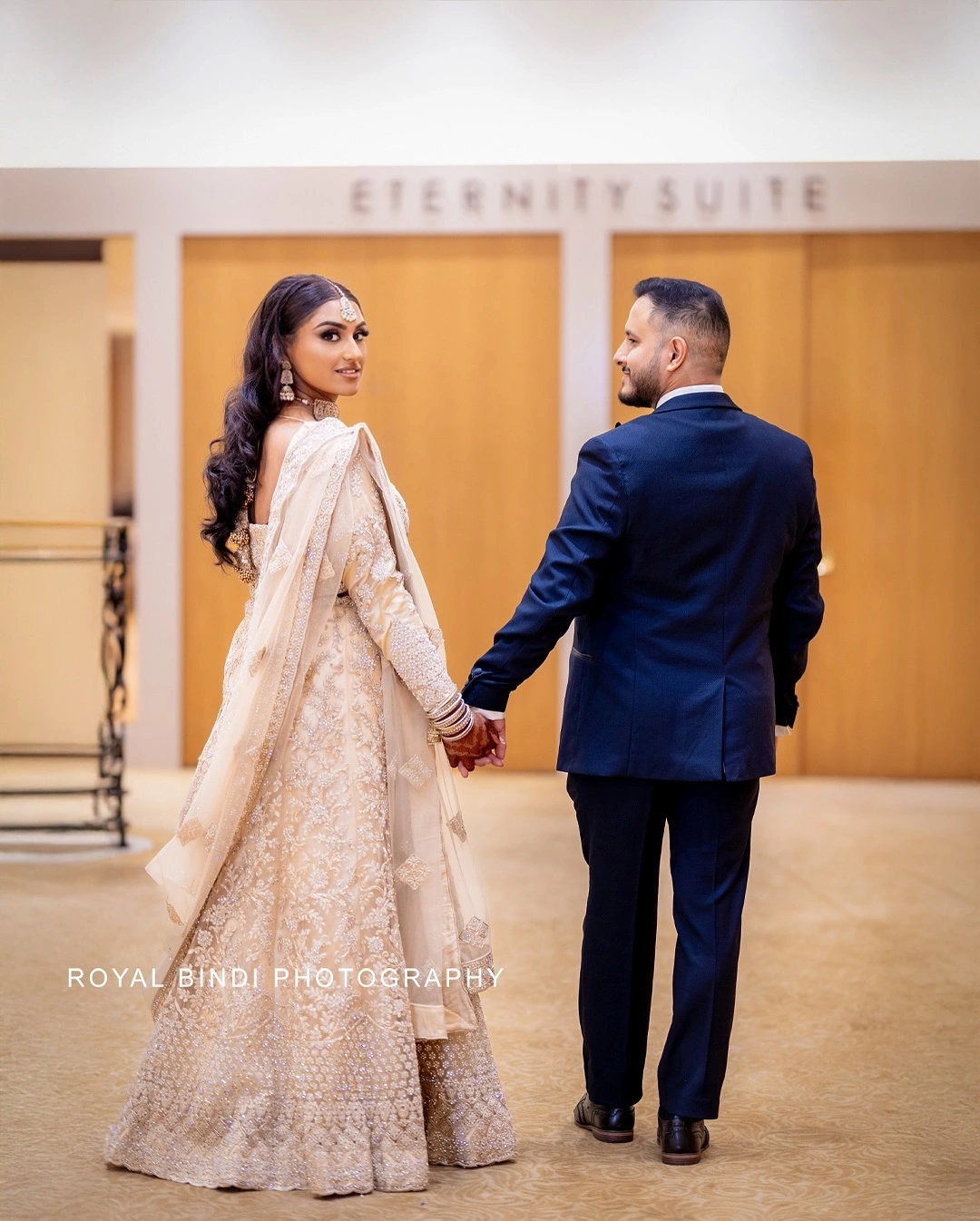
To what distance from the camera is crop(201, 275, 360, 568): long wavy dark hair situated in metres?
2.42

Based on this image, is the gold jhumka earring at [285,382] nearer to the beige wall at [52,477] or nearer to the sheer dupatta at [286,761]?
the sheer dupatta at [286,761]

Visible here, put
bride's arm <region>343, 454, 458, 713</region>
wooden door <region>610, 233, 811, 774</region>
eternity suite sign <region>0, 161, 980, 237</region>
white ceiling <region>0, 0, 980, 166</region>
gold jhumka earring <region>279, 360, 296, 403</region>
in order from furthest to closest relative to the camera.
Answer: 1. wooden door <region>610, 233, 811, 774</region>
2. eternity suite sign <region>0, 161, 980, 237</region>
3. white ceiling <region>0, 0, 980, 166</region>
4. gold jhumka earring <region>279, 360, 296, 403</region>
5. bride's arm <region>343, 454, 458, 713</region>

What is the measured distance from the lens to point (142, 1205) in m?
2.21

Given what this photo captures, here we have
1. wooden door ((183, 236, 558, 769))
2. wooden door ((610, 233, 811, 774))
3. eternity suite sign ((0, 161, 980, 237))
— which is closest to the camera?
eternity suite sign ((0, 161, 980, 237))

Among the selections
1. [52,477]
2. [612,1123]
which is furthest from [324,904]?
[52,477]

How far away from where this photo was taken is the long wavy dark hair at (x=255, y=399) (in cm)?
242

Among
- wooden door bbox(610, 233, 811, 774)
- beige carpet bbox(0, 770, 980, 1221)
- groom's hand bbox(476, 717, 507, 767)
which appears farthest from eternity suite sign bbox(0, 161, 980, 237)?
groom's hand bbox(476, 717, 507, 767)

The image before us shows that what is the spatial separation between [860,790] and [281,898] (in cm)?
487

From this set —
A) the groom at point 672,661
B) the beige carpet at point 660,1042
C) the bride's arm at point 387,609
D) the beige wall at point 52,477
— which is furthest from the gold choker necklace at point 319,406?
the beige wall at point 52,477

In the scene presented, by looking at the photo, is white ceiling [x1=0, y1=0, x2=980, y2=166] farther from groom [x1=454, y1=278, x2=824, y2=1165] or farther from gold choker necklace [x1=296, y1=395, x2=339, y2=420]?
groom [x1=454, y1=278, x2=824, y2=1165]

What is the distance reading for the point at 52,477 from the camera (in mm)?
7305

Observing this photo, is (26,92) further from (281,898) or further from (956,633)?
(956,633)

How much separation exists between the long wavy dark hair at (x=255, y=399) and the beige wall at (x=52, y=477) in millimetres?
5021

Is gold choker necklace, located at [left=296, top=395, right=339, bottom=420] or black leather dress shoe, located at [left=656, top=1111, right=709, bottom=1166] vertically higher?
gold choker necklace, located at [left=296, top=395, right=339, bottom=420]
